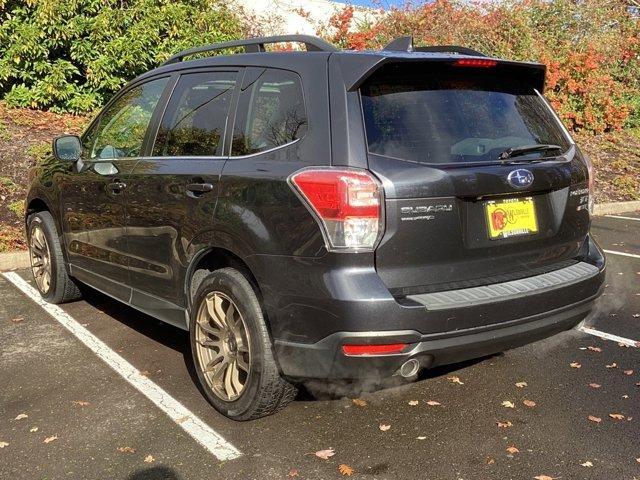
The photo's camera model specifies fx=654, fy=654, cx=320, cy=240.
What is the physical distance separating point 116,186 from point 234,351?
1532mm

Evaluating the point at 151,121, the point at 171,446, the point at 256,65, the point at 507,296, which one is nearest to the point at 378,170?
the point at 507,296

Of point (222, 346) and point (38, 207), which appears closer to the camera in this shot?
point (222, 346)

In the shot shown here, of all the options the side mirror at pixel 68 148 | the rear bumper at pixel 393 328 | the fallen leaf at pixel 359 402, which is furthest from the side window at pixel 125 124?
the fallen leaf at pixel 359 402

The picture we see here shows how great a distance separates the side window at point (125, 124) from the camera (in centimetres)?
427

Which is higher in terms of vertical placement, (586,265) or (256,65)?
(256,65)

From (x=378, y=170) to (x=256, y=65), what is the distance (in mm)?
1082

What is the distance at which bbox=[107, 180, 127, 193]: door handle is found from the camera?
419 cm

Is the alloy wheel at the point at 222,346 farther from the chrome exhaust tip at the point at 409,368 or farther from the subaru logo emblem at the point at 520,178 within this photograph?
the subaru logo emblem at the point at 520,178

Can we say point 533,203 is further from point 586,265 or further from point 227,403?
point 227,403

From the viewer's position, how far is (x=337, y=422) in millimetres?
3461

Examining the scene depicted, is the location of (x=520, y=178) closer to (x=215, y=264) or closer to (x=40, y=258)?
(x=215, y=264)

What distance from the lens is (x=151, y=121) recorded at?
4.18m

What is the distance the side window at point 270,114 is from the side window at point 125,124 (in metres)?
1.05

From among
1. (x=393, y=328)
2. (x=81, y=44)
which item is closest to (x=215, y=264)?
(x=393, y=328)
